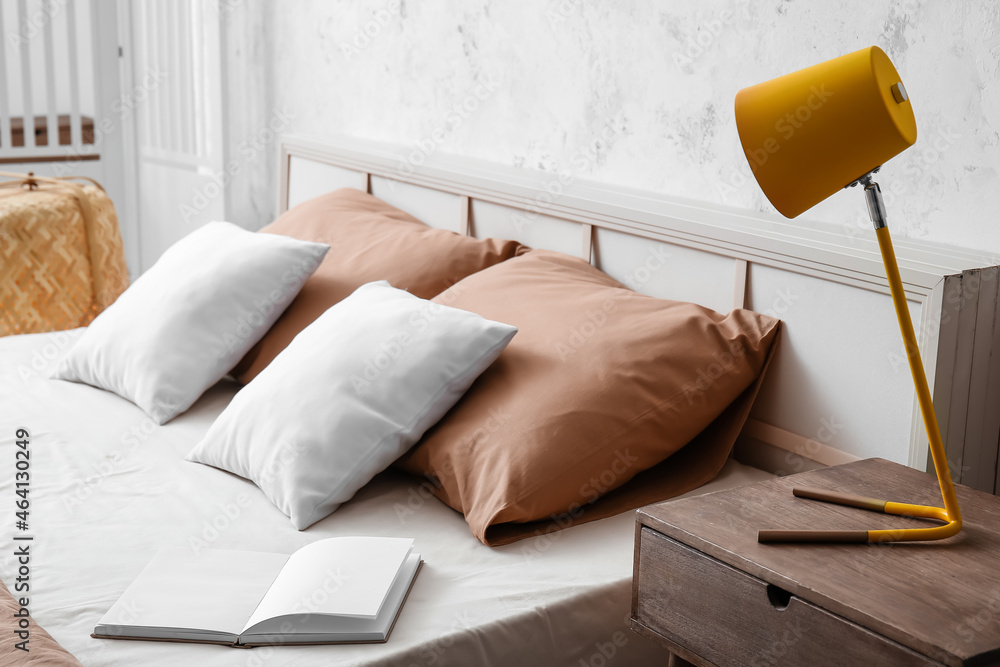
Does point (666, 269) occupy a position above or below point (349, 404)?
above

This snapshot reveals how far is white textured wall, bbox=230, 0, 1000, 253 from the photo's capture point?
1.32m

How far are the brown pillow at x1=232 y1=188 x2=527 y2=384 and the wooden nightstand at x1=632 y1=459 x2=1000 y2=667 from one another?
0.91m

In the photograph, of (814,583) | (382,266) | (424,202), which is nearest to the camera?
(814,583)

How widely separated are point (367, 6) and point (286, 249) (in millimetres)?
1020

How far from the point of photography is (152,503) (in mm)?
1396

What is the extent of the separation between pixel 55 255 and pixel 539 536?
1799 mm

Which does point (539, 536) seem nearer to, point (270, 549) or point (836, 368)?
point (270, 549)

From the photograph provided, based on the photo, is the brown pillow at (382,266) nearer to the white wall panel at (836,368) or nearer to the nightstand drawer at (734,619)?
the white wall panel at (836,368)

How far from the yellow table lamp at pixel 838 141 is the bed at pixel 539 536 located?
0.98 feet

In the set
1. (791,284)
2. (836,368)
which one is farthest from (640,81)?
(836,368)

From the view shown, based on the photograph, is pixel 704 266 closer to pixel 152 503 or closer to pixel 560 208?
pixel 560 208

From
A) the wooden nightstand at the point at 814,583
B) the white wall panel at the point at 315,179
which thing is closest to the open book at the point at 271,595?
the wooden nightstand at the point at 814,583

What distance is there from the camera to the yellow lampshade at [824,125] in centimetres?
88

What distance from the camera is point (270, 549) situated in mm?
1272
